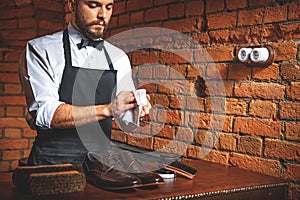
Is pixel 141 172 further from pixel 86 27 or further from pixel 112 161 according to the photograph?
pixel 86 27

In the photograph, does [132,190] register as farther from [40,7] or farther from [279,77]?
[40,7]

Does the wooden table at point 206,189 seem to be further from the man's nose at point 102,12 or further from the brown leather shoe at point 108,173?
the man's nose at point 102,12

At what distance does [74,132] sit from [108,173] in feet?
1.92

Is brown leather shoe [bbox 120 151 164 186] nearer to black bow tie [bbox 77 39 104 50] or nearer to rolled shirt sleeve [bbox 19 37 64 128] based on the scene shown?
rolled shirt sleeve [bbox 19 37 64 128]

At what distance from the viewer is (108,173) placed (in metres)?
1.44

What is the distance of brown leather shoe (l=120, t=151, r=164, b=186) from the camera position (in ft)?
4.67

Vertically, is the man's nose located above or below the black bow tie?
above

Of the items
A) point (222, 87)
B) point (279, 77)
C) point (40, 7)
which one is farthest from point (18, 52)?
point (279, 77)

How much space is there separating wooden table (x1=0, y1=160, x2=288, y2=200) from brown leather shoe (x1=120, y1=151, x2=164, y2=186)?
3 cm

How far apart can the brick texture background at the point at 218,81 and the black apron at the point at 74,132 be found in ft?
1.41

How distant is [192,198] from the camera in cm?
139

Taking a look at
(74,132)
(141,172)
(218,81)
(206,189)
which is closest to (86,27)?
(74,132)

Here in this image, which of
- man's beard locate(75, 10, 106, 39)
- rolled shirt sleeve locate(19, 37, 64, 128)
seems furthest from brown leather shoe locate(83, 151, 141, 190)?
man's beard locate(75, 10, 106, 39)

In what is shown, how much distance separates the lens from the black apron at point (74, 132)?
75.4 inches
